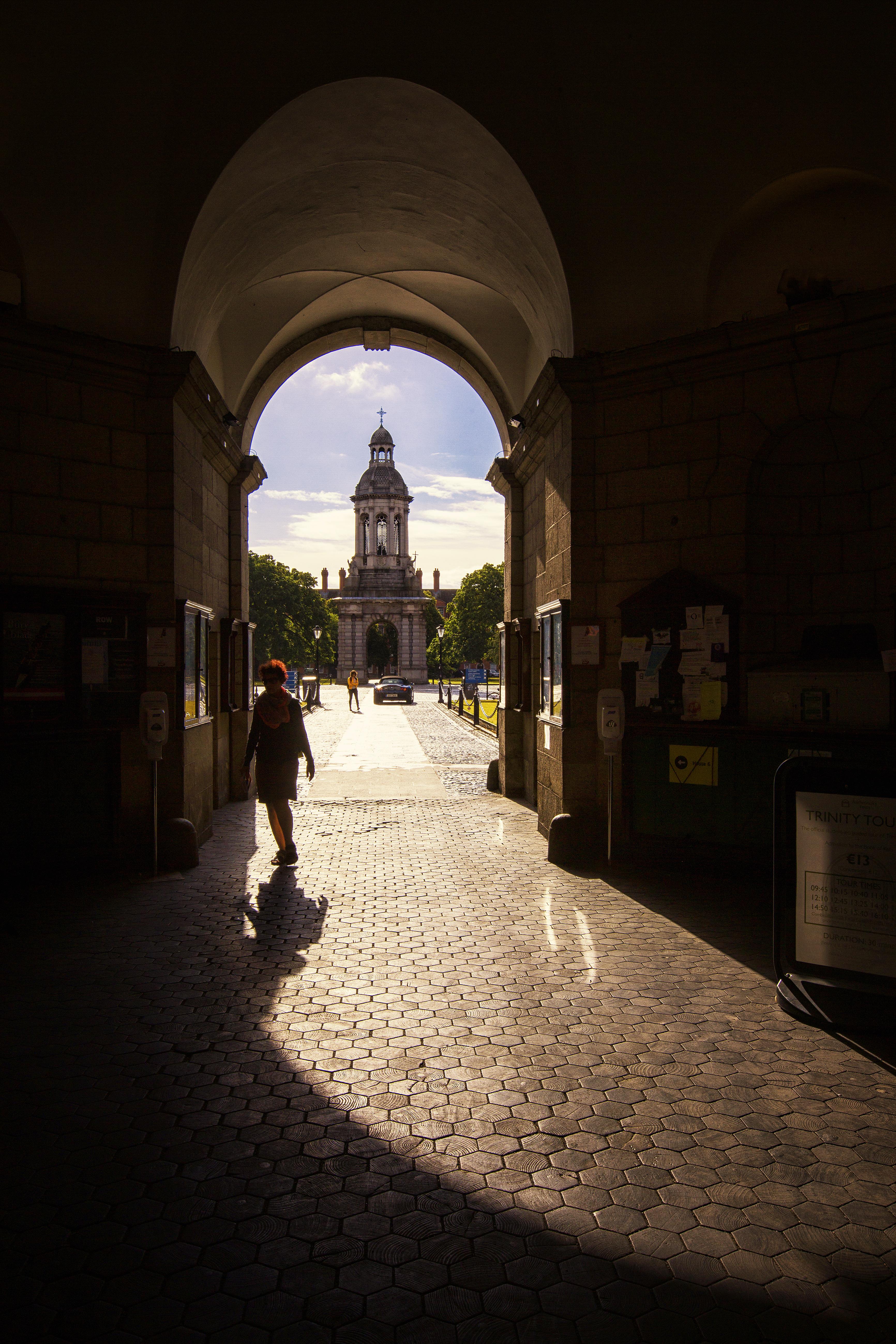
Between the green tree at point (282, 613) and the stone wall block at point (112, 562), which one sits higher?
the green tree at point (282, 613)

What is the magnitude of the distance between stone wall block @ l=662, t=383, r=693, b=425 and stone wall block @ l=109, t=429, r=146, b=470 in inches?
200

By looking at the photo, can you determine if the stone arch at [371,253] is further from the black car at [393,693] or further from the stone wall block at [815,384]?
the black car at [393,693]

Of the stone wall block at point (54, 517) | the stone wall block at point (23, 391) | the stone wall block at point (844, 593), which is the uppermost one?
the stone wall block at point (23, 391)

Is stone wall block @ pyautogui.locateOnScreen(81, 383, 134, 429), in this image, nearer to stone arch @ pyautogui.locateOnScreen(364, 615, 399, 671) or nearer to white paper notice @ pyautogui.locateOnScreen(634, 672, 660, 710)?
white paper notice @ pyautogui.locateOnScreen(634, 672, 660, 710)

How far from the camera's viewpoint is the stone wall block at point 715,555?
7.78 m

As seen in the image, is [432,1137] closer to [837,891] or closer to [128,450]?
[837,891]

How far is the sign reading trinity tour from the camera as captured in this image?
452cm

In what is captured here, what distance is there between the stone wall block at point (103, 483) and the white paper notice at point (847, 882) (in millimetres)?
6556

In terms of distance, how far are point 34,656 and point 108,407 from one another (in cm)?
248

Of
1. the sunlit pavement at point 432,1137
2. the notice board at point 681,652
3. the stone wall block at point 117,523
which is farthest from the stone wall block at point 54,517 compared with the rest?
the notice board at point 681,652

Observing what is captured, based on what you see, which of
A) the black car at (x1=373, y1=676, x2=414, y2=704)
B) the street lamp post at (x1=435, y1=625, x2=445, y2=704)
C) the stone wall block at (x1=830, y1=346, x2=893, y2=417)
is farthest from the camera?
the street lamp post at (x1=435, y1=625, x2=445, y2=704)

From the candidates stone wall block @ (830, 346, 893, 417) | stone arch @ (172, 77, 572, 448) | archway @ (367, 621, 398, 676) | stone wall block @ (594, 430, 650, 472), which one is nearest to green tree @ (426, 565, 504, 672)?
archway @ (367, 621, 398, 676)

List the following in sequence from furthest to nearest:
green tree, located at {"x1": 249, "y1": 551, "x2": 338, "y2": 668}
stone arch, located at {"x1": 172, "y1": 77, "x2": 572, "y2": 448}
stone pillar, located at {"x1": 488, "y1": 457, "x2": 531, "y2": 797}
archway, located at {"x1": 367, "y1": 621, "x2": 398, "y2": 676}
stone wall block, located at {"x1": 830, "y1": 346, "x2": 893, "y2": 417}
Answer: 1. archway, located at {"x1": 367, "y1": 621, "x2": 398, "y2": 676}
2. green tree, located at {"x1": 249, "y1": 551, "x2": 338, "y2": 668}
3. stone pillar, located at {"x1": 488, "y1": 457, "x2": 531, "y2": 797}
4. stone arch, located at {"x1": 172, "y1": 77, "x2": 572, "y2": 448}
5. stone wall block, located at {"x1": 830, "y1": 346, "x2": 893, "y2": 417}

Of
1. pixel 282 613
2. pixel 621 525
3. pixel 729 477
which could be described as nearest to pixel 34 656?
pixel 621 525
